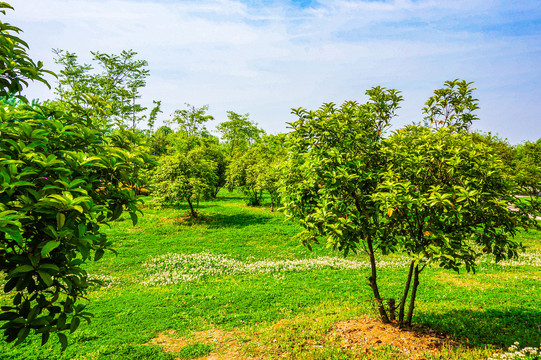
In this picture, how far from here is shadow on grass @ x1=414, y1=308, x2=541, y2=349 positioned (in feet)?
20.4

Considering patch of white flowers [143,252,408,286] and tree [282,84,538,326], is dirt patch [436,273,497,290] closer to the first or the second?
patch of white flowers [143,252,408,286]

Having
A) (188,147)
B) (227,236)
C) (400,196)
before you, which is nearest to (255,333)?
(400,196)

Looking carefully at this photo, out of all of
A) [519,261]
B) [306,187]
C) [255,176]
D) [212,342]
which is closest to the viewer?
[306,187]

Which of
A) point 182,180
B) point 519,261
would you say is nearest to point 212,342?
point 519,261

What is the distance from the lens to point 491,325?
7059 mm

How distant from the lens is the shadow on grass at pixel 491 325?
622 centimetres

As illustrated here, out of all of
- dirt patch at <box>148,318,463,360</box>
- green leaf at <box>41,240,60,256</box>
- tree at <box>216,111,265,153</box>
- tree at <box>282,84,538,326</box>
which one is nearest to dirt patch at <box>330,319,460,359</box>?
dirt patch at <box>148,318,463,360</box>

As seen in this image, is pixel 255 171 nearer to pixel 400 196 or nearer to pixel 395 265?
pixel 395 265

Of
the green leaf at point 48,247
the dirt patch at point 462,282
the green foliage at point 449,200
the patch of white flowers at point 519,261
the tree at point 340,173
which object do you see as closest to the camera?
the green leaf at point 48,247

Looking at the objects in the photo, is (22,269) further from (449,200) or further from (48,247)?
(449,200)

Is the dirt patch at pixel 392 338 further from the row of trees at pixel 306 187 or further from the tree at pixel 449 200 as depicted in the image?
the tree at pixel 449 200

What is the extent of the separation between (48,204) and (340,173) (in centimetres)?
441

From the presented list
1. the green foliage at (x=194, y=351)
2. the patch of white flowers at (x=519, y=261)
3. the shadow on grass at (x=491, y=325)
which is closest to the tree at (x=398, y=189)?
the shadow on grass at (x=491, y=325)

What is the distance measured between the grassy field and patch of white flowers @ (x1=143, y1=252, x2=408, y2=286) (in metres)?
0.05
